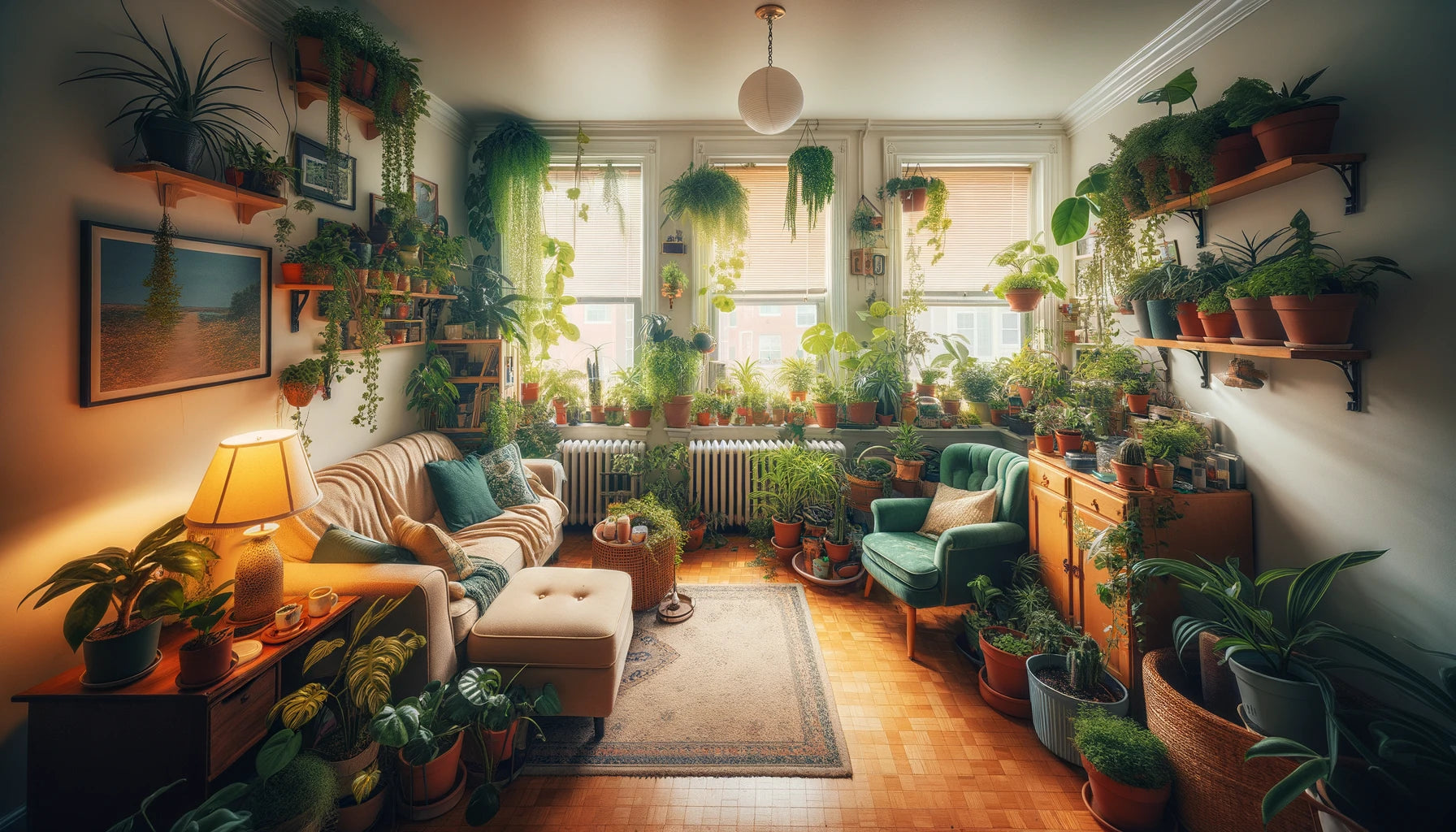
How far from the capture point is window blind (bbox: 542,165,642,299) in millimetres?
4727

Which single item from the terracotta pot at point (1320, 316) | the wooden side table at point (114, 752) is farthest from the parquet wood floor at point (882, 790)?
the terracotta pot at point (1320, 316)

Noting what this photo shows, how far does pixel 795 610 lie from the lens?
3.44 metres

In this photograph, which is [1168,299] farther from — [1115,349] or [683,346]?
[683,346]

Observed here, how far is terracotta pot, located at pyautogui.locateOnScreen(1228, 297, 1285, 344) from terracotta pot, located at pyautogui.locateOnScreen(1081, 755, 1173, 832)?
165 cm

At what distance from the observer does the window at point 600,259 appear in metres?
4.73

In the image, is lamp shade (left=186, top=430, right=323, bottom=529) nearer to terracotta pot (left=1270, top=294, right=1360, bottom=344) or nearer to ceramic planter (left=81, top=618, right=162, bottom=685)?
ceramic planter (left=81, top=618, right=162, bottom=685)

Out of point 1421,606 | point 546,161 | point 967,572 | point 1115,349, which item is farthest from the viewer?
point 546,161

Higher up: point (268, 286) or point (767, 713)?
point (268, 286)

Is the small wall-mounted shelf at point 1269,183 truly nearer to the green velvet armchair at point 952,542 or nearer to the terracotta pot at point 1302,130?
the terracotta pot at point 1302,130

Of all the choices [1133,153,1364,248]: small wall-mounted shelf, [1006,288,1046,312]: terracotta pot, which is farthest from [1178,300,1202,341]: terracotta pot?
[1006,288,1046,312]: terracotta pot

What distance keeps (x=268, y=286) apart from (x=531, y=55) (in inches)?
75.9

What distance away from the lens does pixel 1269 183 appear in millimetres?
2441

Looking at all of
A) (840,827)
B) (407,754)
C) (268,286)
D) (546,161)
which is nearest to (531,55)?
(546,161)

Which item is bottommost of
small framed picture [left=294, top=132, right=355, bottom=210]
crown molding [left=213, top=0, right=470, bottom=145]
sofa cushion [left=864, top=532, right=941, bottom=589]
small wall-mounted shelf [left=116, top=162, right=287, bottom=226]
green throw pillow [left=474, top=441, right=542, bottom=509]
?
sofa cushion [left=864, top=532, right=941, bottom=589]
